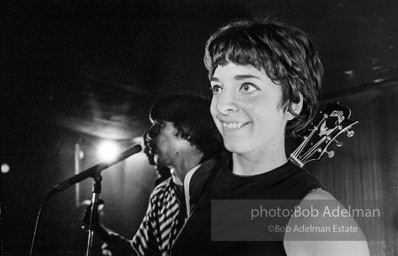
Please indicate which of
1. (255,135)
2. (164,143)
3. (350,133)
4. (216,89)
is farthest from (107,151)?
(350,133)

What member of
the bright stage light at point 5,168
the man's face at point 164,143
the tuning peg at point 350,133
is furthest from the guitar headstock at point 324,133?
the bright stage light at point 5,168

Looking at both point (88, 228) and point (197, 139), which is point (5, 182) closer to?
point (88, 228)

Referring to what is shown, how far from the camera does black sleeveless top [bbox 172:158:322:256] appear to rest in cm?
172

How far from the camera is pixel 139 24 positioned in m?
2.23

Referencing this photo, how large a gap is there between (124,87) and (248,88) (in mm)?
644

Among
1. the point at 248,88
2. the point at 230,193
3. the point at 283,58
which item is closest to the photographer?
the point at 283,58

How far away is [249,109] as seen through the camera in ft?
6.12

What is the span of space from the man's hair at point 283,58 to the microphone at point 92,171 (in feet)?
2.06

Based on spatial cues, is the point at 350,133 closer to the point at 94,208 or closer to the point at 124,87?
the point at 124,87

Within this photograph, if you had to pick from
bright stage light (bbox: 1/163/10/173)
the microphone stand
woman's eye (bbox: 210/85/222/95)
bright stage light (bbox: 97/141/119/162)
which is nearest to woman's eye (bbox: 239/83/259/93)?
woman's eye (bbox: 210/85/222/95)

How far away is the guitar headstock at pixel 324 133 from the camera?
6.40 feet

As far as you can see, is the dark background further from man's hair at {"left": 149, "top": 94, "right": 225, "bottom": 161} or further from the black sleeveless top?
the black sleeveless top

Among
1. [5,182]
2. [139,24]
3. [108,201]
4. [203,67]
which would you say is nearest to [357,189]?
[203,67]

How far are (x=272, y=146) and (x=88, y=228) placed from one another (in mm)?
945
